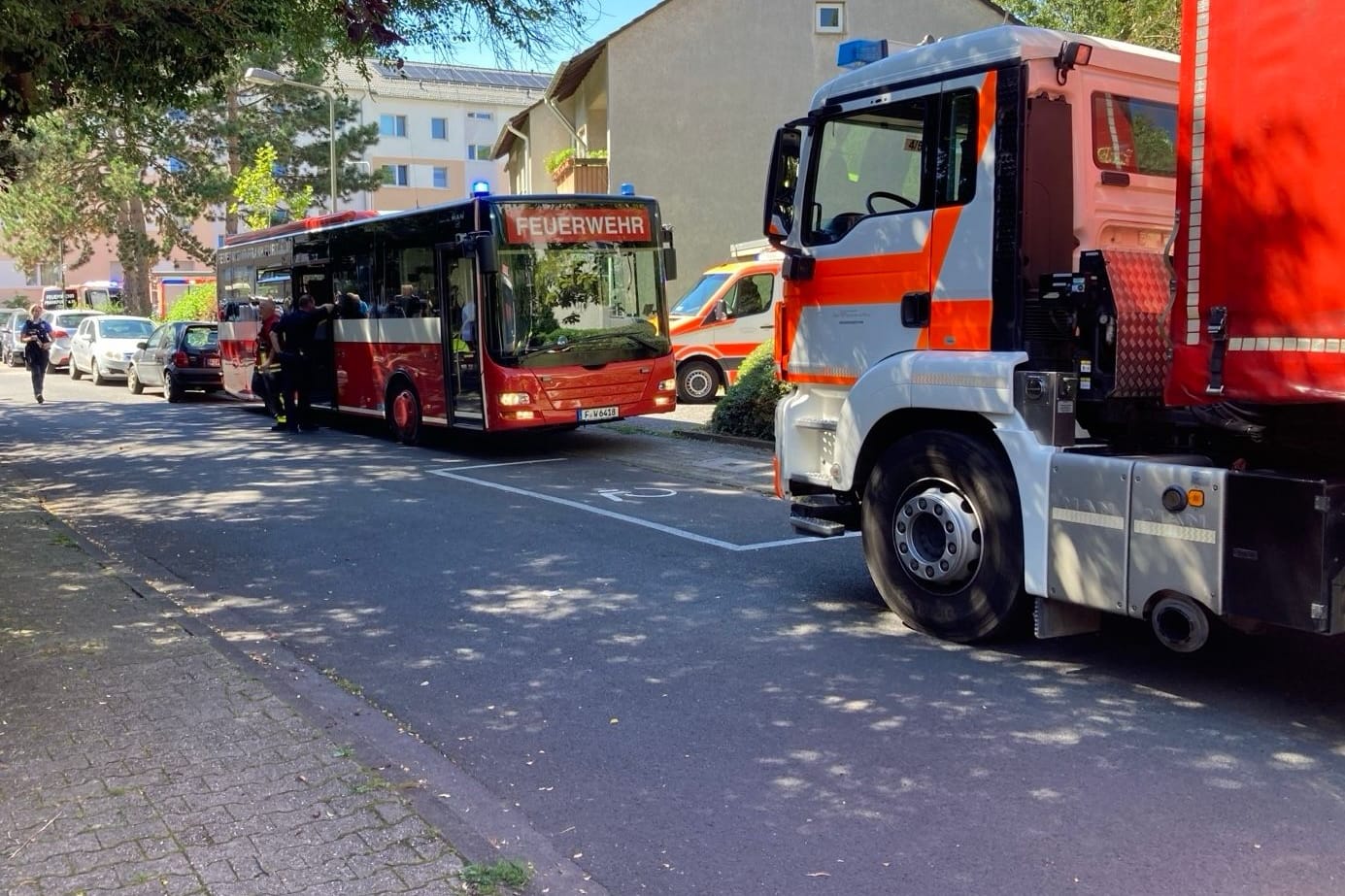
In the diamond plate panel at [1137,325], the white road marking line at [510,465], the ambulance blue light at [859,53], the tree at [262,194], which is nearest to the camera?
the diamond plate panel at [1137,325]

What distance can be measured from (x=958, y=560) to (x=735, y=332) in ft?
44.7

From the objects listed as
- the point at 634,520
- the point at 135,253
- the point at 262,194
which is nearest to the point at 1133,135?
the point at 634,520

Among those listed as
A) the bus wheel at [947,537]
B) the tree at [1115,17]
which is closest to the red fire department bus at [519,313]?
the tree at [1115,17]

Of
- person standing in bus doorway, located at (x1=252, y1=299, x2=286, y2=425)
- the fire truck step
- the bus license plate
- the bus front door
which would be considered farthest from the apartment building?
the fire truck step

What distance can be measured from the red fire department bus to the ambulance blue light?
6842mm

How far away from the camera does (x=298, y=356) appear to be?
663 inches

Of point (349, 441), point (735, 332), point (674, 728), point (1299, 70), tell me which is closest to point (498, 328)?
point (349, 441)

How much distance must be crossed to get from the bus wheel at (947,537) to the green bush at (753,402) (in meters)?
7.87

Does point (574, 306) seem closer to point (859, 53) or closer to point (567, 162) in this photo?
point (859, 53)

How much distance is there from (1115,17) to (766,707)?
1591cm

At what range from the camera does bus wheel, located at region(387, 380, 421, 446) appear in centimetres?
1516

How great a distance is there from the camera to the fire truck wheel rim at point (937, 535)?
6.00m

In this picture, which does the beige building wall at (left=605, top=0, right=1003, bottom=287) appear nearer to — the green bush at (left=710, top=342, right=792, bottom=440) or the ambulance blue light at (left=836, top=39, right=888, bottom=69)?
the green bush at (left=710, top=342, right=792, bottom=440)

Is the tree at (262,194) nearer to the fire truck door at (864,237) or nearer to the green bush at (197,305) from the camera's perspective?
the green bush at (197,305)
